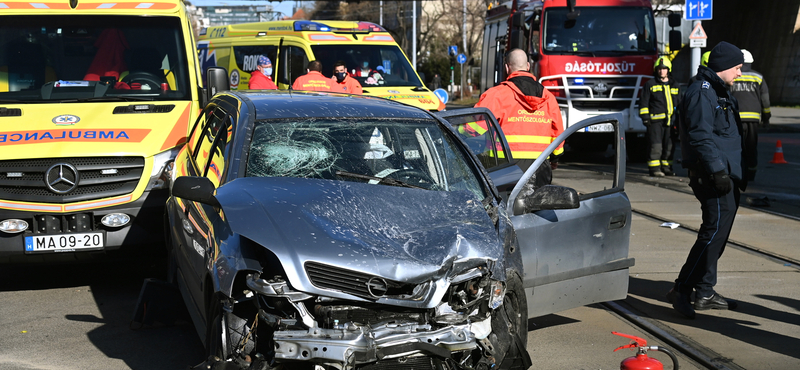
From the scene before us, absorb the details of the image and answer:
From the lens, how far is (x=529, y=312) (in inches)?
189

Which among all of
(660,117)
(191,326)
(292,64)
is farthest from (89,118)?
(660,117)

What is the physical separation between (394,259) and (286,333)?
553 mm

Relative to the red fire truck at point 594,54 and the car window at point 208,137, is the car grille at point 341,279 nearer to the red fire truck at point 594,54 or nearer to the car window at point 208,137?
the car window at point 208,137

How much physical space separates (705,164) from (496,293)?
8.54ft

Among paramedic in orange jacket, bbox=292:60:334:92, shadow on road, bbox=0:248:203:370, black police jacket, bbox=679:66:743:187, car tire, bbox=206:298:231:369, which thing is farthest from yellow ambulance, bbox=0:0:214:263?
black police jacket, bbox=679:66:743:187

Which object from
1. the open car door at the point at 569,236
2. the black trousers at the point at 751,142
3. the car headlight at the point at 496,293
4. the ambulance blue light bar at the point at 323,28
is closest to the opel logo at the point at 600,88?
the ambulance blue light bar at the point at 323,28

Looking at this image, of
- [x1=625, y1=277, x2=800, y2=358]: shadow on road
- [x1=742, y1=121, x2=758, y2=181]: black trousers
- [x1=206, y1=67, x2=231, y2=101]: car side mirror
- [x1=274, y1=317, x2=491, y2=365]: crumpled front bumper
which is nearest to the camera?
[x1=274, y1=317, x2=491, y2=365]: crumpled front bumper

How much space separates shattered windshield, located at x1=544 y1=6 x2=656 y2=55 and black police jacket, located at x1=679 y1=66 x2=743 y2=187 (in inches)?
386

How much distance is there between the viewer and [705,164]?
18.5 ft

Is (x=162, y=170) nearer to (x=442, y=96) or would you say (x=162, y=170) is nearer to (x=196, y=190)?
(x=196, y=190)

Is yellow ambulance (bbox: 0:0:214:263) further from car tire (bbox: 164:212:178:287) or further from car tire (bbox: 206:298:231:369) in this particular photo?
car tire (bbox: 206:298:231:369)

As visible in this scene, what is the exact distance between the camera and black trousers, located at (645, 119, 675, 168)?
13.4m

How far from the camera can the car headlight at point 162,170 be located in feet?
20.6

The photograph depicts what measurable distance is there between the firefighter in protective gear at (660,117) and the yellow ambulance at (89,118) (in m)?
8.19
